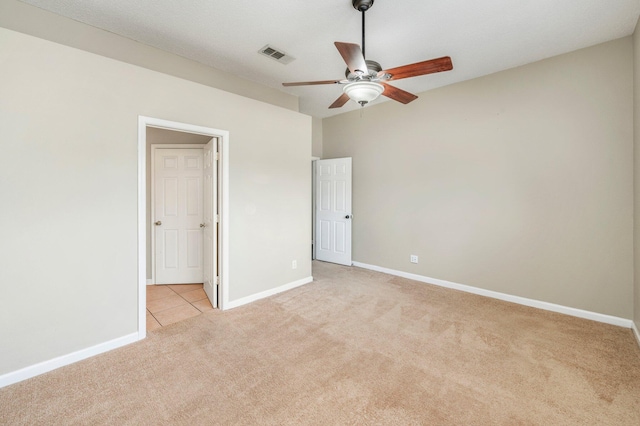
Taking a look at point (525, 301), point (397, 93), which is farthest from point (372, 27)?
point (525, 301)

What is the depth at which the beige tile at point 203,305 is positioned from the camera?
3.44 m

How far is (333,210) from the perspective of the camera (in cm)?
563

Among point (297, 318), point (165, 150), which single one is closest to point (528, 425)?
point (297, 318)

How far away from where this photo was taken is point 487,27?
2.71m

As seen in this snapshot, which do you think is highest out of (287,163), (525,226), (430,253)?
(287,163)

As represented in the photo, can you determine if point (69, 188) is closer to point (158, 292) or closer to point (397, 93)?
point (158, 292)

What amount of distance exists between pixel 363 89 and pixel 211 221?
2420 mm

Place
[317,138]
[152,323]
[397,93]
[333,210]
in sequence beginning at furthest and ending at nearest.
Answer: [317,138]
[333,210]
[152,323]
[397,93]

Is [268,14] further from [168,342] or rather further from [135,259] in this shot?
[168,342]

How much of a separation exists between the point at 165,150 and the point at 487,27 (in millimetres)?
4436

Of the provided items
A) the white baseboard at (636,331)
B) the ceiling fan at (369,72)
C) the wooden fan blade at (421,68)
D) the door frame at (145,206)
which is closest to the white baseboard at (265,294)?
the door frame at (145,206)

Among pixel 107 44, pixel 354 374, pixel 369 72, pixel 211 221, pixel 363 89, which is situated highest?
pixel 107 44

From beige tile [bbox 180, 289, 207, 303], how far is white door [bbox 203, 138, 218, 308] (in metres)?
0.16

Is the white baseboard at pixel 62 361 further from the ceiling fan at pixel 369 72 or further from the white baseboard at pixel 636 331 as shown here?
the white baseboard at pixel 636 331
